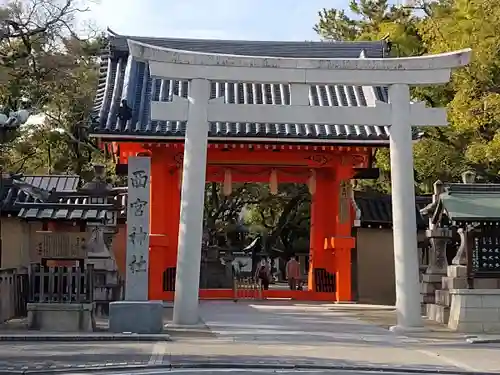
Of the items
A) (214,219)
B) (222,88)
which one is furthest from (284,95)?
(214,219)

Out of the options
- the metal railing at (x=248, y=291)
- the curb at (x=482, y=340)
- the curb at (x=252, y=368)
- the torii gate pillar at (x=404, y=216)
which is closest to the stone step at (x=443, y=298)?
the torii gate pillar at (x=404, y=216)

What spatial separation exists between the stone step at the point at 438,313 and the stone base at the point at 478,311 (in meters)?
0.95

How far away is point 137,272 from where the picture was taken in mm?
14148

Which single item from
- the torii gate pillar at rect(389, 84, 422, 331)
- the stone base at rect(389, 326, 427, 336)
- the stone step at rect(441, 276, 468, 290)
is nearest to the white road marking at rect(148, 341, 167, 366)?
the stone base at rect(389, 326, 427, 336)

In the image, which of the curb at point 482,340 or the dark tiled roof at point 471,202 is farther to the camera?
the dark tiled roof at point 471,202

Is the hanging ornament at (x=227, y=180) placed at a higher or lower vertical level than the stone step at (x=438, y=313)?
higher

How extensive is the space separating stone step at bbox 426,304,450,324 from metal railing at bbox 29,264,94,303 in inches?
297

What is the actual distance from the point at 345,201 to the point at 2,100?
15.0m

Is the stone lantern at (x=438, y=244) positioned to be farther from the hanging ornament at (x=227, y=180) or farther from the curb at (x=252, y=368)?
the curb at (x=252, y=368)

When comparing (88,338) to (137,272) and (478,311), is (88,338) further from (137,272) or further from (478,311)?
(478,311)

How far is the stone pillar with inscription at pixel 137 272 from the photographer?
13.9 m

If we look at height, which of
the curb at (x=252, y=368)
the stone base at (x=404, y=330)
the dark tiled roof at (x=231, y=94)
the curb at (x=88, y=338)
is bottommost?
the curb at (x=252, y=368)

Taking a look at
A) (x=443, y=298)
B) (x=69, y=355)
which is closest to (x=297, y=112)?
(x=443, y=298)

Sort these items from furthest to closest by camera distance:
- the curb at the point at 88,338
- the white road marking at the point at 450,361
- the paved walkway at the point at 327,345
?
the curb at the point at 88,338 → the paved walkway at the point at 327,345 → the white road marking at the point at 450,361
